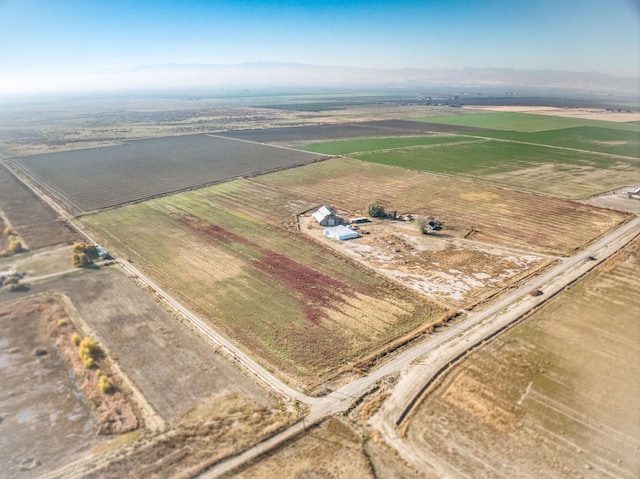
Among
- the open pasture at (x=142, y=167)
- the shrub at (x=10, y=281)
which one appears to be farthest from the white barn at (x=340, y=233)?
the open pasture at (x=142, y=167)

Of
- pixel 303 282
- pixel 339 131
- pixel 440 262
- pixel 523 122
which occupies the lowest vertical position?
pixel 303 282

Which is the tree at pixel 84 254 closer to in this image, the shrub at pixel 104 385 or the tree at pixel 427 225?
the shrub at pixel 104 385

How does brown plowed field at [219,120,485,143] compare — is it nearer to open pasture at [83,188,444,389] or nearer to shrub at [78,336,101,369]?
open pasture at [83,188,444,389]

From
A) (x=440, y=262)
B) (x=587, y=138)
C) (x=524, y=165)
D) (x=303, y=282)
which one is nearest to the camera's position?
(x=303, y=282)

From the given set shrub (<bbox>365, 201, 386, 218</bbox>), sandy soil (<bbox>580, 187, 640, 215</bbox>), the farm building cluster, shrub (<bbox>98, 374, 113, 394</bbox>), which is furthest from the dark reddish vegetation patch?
sandy soil (<bbox>580, 187, 640, 215</bbox>)

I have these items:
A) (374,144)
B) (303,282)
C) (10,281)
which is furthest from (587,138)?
(10,281)

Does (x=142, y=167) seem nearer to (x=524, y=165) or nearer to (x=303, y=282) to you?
(x=303, y=282)
